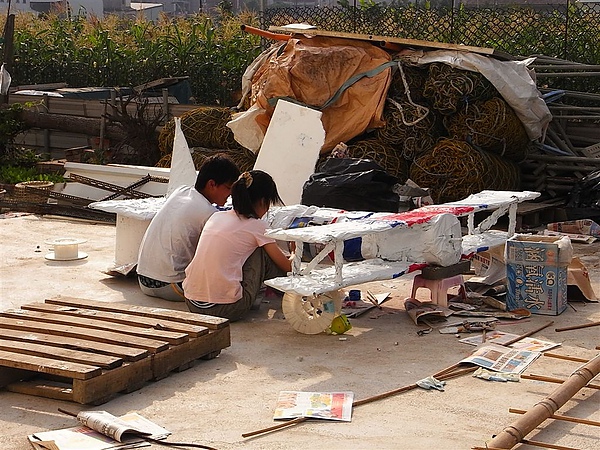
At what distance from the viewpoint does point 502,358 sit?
5.77 m

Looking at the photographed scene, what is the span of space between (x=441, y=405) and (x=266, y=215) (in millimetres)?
2536

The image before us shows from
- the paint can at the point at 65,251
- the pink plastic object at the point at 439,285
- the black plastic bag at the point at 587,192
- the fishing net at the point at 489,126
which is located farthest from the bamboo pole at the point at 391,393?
the black plastic bag at the point at 587,192

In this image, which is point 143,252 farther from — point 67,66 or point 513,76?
point 67,66

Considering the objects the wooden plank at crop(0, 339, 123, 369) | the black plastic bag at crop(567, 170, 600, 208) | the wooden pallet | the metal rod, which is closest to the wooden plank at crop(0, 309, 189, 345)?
the wooden pallet

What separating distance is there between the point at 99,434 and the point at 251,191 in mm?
2265

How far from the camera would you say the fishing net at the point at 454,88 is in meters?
10.2

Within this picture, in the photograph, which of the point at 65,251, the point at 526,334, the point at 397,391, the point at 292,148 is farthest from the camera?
the point at 292,148

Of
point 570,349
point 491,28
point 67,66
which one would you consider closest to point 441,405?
point 570,349

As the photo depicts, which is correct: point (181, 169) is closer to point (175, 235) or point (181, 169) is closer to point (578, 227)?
point (175, 235)

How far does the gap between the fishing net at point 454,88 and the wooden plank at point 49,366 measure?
6251 millimetres

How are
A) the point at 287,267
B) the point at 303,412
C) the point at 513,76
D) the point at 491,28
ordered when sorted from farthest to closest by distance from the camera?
the point at 491,28
the point at 513,76
the point at 287,267
the point at 303,412

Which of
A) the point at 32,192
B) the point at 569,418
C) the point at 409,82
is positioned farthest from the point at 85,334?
the point at 32,192

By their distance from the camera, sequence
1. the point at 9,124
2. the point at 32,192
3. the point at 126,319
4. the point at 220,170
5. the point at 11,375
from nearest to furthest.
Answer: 1. the point at 11,375
2. the point at 126,319
3. the point at 220,170
4. the point at 32,192
5. the point at 9,124

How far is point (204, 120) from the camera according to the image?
1200cm
